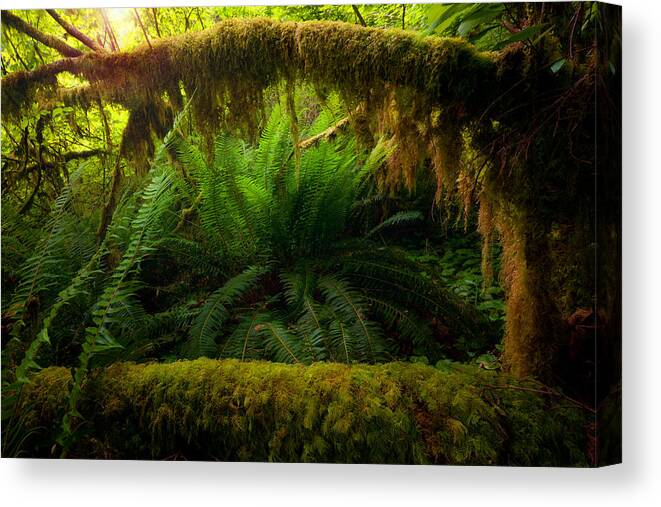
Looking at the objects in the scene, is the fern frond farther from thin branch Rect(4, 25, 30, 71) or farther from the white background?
thin branch Rect(4, 25, 30, 71)

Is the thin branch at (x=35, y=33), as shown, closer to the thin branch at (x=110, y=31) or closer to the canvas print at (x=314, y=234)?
the canvas print at (x=314, y=234)

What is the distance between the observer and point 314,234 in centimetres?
293

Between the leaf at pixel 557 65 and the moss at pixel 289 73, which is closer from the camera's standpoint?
the leaf at pixel 557 65

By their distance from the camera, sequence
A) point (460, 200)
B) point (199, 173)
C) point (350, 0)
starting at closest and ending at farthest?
point (350, 0), point (460, 200), point (199, 173)

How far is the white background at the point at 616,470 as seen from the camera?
7.45ft

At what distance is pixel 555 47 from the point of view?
7.63 feet

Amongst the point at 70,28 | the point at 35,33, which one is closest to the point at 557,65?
the point at 70,28

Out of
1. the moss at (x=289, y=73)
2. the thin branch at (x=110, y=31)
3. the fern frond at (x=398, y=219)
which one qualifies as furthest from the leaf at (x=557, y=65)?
the thin branch at (x=110, y=31)

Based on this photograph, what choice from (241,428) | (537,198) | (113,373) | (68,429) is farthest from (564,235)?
(68,429)

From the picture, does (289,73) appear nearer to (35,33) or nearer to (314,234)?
(314,234)

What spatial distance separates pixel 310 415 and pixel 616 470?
124 centimetres

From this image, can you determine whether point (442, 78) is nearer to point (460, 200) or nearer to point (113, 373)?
point (460, 200)

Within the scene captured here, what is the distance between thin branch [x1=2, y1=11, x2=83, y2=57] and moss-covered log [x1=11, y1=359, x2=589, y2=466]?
151 centimetres

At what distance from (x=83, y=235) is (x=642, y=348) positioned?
2.49 metres
